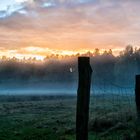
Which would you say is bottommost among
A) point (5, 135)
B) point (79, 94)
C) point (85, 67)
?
point (5, 135)

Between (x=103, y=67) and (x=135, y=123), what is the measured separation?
590 ft

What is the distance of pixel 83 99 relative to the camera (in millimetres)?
10102

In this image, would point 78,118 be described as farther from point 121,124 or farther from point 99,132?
point 99,132

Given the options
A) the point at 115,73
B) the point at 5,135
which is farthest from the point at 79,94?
the point at 115,73

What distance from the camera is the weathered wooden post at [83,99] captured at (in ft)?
32.8

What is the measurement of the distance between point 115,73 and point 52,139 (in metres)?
168

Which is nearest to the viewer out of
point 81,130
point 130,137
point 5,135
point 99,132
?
point 81,130

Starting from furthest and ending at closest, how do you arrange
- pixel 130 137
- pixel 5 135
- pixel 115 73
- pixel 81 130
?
pixel 115 73 → pixel 5 135 → pixel 130 137 → pixel 81 130

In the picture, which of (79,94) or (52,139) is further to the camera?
(52,139)

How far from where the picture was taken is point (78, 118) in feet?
33.0

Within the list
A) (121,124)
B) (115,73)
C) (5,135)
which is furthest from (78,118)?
(115,73)

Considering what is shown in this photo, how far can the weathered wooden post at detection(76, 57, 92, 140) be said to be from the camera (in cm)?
1001

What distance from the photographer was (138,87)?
14164 millimetres

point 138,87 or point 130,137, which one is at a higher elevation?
point 138,87
